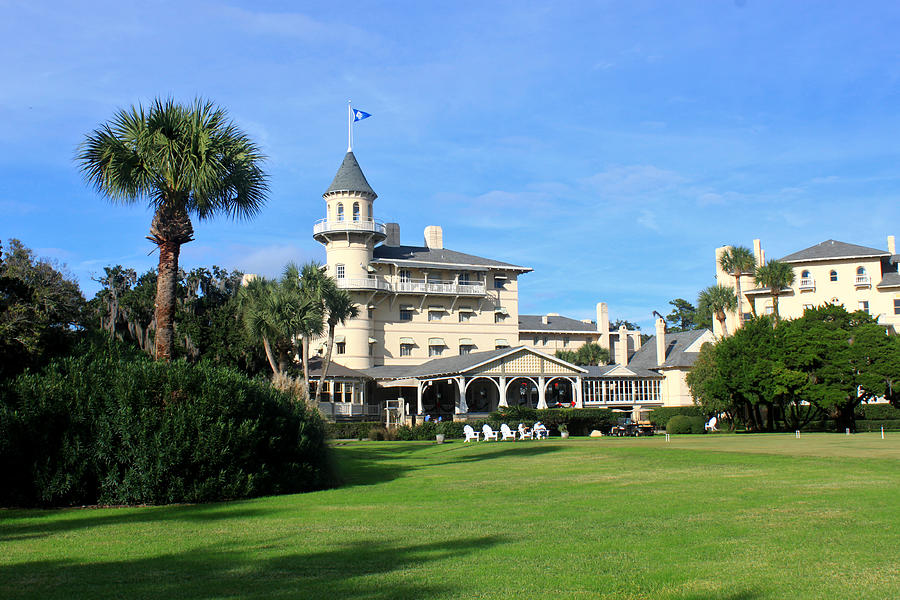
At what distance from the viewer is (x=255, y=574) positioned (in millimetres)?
8000

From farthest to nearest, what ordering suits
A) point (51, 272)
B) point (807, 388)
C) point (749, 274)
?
point (749, 274) → point (51, 272) → point (807, 388)

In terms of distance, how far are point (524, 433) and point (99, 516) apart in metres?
27.1

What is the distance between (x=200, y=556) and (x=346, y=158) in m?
60.0

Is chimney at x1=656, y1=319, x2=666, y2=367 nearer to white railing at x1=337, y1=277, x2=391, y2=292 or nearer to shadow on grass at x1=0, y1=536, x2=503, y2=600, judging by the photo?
white railing at x1=337, y1=277, x2=391, y2=292

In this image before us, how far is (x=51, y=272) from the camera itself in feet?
158

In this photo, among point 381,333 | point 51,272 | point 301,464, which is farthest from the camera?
point 381,333

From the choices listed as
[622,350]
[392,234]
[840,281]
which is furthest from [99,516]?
[840,281]

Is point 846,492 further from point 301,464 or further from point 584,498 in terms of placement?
point 301,464

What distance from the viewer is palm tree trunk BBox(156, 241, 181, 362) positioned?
57.6ft

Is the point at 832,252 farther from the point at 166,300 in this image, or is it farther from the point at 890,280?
the point at 166,300

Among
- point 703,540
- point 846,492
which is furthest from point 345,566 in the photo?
point 846,492

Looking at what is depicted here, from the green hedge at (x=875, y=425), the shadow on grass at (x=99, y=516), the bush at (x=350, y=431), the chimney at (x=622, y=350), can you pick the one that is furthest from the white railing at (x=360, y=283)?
A: the shadow on grass at (x=99, y=516)

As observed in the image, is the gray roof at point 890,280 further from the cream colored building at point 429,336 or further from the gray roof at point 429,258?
the gray roof at point 429,258

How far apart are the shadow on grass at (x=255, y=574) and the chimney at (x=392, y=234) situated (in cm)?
6446
